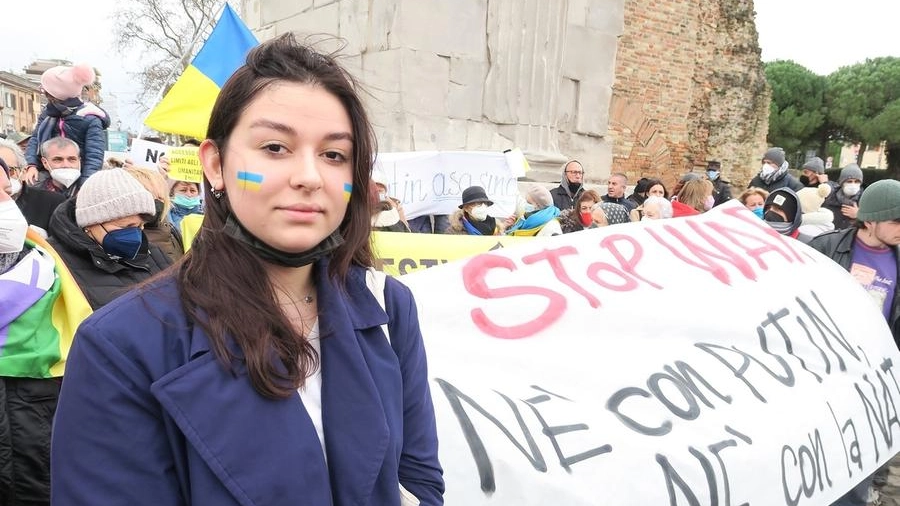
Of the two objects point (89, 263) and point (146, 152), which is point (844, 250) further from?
point (146, 152)

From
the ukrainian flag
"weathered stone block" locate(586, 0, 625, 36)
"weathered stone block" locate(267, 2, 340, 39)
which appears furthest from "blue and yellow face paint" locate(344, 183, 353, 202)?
"weathered stone block" locate(586, 0, 625, 36)

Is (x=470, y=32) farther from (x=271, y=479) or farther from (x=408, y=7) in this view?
(x=271, y=479)

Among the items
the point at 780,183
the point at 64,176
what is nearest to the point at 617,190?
the point at 780,183

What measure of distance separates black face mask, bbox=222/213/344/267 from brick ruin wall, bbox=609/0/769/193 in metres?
10.9

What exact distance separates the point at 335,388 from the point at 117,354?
314mm

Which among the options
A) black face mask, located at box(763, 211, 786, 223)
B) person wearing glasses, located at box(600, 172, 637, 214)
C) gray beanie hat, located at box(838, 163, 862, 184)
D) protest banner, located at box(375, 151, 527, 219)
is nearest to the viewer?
black face mask, located at box(763, 211, 786, 223)

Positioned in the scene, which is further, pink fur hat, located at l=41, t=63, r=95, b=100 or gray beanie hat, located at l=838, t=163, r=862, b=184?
gray beanie hat, located at l=838, t=163, r=862, b=184

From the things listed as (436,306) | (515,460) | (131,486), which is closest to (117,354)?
(131,486)

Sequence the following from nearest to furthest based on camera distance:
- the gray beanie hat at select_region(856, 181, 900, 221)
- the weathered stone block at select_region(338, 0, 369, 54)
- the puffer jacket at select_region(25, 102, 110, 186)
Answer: the gray beanie hat at select_region(856, 181, 900, 221), the puffer jacket at select_region(25, 102, 110, 186), the weathered stone block at select_region(338, 0, 369, 54)

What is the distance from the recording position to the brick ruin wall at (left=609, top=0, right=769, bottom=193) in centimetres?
1152

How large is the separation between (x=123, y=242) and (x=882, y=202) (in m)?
3.51

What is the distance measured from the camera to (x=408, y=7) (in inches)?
227

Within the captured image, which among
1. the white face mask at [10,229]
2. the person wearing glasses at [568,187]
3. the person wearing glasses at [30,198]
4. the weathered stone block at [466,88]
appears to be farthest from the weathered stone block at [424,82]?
the white face mask at [10,229]

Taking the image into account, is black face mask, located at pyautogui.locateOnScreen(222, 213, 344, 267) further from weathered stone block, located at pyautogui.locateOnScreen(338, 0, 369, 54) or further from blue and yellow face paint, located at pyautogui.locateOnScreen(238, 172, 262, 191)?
weathered stone block, located at pyautogui.locateOnScreen(338, 0, 369, 54)
